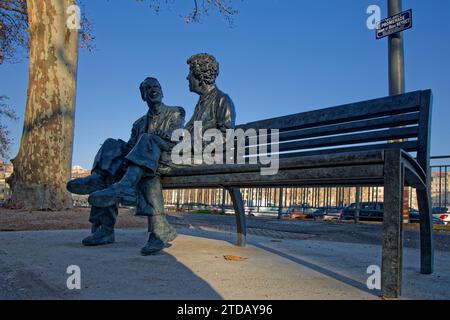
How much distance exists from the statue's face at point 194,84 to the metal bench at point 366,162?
0.61 metres

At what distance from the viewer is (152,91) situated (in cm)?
388

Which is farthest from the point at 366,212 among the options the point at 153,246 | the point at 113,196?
the point at 113,196

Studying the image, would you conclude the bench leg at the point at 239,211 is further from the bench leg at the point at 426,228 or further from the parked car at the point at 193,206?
the parked car at the point at 193,206

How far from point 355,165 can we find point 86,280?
5.47ft

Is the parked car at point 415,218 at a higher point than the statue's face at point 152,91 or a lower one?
lower

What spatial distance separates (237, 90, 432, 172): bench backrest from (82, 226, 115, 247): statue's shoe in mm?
1873

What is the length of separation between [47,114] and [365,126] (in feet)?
21.5

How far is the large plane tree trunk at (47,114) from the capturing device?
302 inches

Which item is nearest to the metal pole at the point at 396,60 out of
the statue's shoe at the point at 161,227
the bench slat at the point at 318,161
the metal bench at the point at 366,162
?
the metal bench at the point at 366,162

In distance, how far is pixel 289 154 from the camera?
3.64m

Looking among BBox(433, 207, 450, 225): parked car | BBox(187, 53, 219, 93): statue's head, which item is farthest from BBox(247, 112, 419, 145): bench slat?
BBox(433, 207, 450, 225): parked car

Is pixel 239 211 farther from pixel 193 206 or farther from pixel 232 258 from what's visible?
pixel 193 206

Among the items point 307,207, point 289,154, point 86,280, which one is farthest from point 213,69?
point 307,207

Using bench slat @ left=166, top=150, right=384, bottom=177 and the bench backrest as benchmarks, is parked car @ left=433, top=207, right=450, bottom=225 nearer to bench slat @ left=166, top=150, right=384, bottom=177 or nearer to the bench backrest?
the bench backrest
